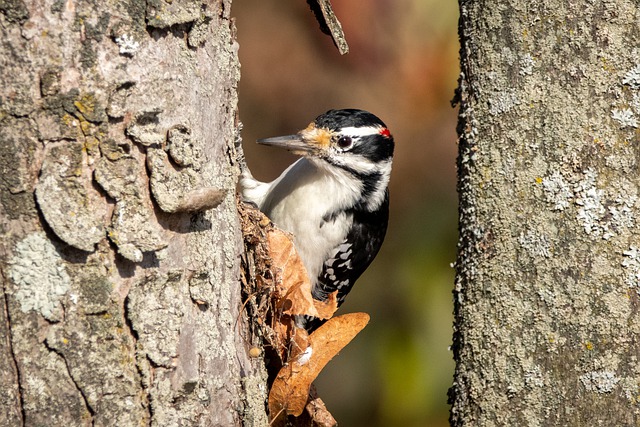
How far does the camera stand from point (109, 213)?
213 centimetres

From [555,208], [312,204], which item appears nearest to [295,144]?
[312,204]

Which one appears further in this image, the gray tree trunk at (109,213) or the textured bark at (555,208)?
the textured bark at (555,208)

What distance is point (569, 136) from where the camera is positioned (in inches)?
103

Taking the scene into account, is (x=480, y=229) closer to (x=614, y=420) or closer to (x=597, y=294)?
(x=597, y=294)

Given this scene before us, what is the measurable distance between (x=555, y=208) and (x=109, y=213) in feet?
4.57

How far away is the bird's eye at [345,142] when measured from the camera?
3.84 metres

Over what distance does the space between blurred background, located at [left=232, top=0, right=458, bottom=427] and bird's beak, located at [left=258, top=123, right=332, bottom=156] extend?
7.33 feet

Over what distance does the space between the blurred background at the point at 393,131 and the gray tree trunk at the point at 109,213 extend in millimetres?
3736

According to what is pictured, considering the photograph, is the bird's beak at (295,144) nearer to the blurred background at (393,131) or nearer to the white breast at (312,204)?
the white breast at (312,204)

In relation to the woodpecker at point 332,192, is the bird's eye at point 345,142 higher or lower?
higher

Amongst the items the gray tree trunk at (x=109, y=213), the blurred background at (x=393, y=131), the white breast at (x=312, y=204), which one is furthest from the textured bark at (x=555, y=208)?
the blurred background at (x=393, y=131)

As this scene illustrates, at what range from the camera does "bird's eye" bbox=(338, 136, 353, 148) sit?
3840 millimetres

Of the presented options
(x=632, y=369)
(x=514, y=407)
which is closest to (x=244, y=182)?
(x=514, y=407)

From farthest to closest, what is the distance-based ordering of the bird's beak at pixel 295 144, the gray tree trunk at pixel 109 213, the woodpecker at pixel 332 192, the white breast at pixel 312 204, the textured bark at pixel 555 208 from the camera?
the white breast at pixel 312 204 < the woodpecker at pixel 332 192 < the bird's beak at pixel 295 144 < the textured bark at pixel 555 208 < the gray tree trunk at pixel 109 213
